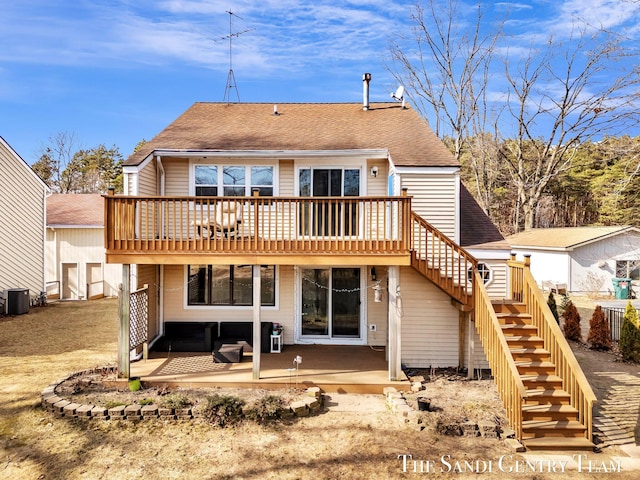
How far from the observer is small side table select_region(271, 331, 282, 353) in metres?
9.67

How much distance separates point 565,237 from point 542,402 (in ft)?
65.5

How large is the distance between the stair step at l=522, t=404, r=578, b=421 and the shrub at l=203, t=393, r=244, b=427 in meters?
4.60

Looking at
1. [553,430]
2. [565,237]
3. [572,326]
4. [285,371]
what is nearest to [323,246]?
[285,371]

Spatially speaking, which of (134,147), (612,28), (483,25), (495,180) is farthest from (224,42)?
→ (134,147)

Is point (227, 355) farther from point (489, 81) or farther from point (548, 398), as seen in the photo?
point (489, 81)

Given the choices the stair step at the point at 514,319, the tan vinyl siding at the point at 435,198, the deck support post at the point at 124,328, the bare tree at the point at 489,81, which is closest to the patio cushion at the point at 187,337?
the deck support post at the point at 124,328

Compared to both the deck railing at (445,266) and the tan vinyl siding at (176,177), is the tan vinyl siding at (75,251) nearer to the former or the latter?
the tan vinyl siding at (176,177)

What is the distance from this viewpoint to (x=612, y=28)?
9062 mm

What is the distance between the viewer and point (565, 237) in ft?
74.4

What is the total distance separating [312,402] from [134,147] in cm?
3872

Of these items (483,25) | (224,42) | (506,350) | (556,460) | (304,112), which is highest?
(483,25)

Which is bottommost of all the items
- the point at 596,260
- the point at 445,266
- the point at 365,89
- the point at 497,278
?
the point at 497,278

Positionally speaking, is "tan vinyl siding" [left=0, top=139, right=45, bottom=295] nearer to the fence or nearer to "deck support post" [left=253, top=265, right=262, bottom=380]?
"deck support post" [left=253, top=265, right=262, bottom=380]

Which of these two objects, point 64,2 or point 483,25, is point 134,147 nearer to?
point 64,2
